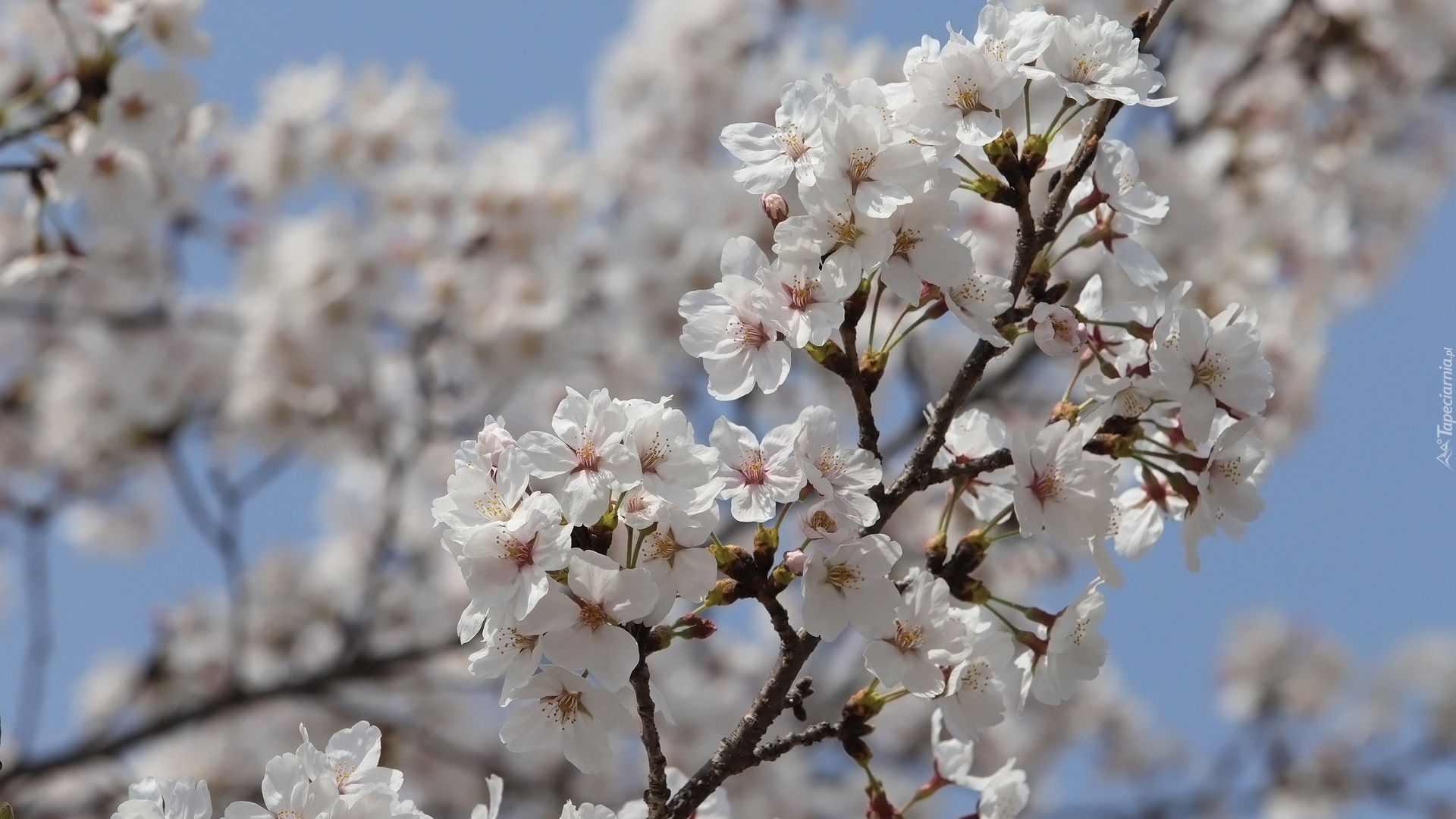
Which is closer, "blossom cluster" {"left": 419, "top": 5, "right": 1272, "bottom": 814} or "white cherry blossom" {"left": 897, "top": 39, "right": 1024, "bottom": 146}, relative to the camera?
"blossom cluster" {"left": 419, "top": 5, "right": 1272, "bottom": 814}

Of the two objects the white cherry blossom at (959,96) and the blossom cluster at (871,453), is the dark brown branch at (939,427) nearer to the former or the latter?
the blossom cluster at (871,453)

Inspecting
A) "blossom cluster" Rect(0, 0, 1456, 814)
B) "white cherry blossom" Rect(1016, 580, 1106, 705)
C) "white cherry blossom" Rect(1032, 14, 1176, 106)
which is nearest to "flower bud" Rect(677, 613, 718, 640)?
"white cherry blossom" Rect(1016, 580, 1106, 705)

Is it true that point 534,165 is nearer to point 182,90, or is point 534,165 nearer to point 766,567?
point 182,90

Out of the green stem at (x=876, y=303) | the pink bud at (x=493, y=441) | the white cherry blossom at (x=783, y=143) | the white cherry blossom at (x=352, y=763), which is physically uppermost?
the white cherry blossom at (x=783, y=143)

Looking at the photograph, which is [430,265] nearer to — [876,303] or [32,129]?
[32,129]

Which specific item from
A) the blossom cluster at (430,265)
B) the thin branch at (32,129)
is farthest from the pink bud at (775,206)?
the thin branch at (32,129)

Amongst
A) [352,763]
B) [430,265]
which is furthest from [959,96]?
[430,265]

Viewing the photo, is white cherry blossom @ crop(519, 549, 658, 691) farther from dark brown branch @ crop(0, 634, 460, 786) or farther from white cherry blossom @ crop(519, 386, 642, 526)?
dark brown branch @ crop(0, 634, 460, 786)
